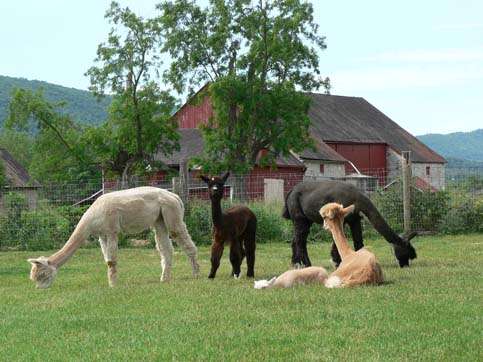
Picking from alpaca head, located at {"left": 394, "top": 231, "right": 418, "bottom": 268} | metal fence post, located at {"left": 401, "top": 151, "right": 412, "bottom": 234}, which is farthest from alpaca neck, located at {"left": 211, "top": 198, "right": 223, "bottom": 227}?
metal fence post, located at {"left": 401, "top": 151, "right": 412, "bottom": 234}

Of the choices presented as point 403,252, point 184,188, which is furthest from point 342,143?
point 403,252

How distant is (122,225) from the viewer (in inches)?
512

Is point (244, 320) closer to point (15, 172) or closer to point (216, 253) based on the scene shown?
point (216, 253)

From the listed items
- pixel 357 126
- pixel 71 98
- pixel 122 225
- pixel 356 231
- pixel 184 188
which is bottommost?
pixel 356 231

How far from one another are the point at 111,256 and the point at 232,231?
167 cm

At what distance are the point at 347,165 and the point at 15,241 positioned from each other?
4091 centimetres

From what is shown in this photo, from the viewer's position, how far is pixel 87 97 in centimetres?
17262

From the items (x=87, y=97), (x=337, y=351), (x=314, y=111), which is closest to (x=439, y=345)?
(x=337, y=351)

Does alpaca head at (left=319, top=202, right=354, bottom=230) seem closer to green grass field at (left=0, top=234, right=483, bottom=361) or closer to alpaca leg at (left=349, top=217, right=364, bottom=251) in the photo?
green grass field at (left=0, top=234, right=483, bottom=361)

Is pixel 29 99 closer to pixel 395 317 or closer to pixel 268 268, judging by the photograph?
pixel 268 268

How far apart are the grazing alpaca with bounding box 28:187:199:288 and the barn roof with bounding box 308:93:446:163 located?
1802 inches

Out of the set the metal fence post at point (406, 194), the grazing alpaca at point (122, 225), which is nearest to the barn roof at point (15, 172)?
the metal fence post at point (406, 194)

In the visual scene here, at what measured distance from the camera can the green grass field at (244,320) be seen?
693 centimetres

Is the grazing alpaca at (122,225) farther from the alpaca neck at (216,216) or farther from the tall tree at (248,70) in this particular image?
the tall tree at (248,70)
